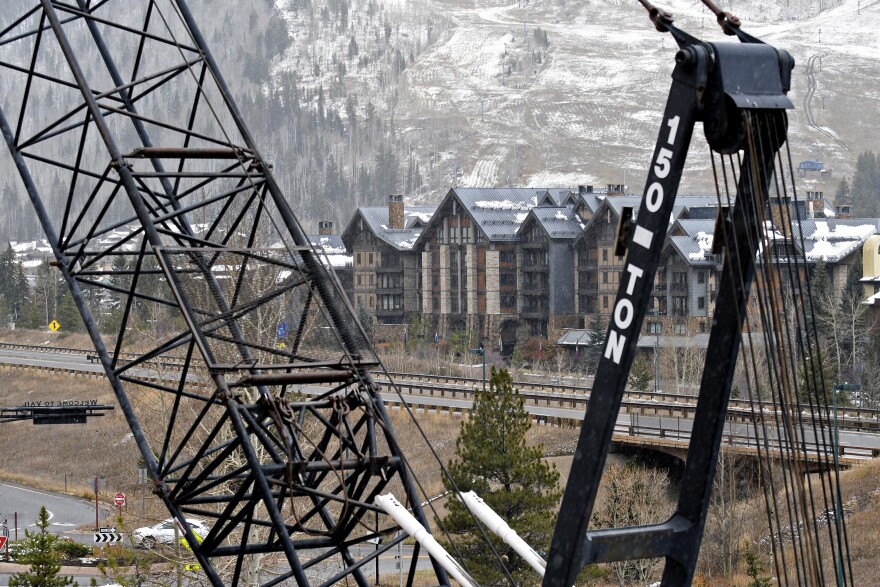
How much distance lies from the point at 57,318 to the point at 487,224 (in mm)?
37411

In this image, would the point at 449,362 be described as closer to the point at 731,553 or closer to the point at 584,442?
the point at 731,553

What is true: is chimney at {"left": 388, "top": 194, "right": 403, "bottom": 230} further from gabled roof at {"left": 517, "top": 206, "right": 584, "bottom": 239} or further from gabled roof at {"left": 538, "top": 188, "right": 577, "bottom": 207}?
gabled roof at {"left": 517, "top": 206, "right": 584, "bottom": 239}

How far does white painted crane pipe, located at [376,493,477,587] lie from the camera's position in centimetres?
905

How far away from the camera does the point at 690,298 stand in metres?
68.6

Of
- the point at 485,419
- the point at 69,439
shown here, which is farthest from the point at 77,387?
the point at 485,419

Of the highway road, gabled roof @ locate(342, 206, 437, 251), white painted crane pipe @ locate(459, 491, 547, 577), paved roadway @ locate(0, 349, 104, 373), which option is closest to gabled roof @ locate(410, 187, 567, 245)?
gabled roof @ locate(342, 206, 437, 251)

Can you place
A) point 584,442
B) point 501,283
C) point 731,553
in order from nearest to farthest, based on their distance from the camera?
point 584,442 → point 731,553 → point 501,283

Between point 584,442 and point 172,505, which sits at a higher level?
point 584,442

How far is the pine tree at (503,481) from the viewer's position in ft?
77.2

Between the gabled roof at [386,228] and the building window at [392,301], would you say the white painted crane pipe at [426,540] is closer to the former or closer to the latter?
the gabled roof at [386,228]

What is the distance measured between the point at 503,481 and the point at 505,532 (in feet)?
47.2

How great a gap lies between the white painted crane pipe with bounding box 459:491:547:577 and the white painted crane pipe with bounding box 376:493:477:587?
61 cm

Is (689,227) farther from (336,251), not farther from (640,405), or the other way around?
(336,251)

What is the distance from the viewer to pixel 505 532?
10.1 m
